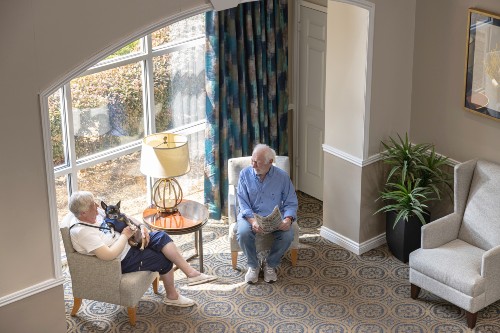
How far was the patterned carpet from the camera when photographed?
629 centimetres

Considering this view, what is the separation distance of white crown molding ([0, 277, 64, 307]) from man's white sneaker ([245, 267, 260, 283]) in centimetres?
184

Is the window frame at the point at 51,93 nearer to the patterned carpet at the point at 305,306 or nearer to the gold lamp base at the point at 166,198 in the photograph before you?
the patterned carpet at the point at 305,306

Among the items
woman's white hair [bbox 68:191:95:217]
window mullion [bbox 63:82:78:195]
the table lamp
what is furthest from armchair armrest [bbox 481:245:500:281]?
window mullion [bbox 63:82:78:195]

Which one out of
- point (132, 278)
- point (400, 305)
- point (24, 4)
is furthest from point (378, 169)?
point (24, 4)

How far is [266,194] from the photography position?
6879mm

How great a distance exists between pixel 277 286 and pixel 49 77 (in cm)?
Result: 279

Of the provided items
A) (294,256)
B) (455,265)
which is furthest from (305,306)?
(455,265)

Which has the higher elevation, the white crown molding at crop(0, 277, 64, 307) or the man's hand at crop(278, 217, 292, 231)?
the man's hand at crop(278, 217, 292, 231)

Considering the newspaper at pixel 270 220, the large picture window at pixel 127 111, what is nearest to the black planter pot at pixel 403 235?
the newspaper at pixel 270 220

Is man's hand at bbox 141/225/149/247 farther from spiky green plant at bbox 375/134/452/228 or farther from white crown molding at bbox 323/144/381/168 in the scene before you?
spiky green plant at bbox 375/134/452/228

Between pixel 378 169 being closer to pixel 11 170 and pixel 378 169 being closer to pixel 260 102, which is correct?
pixel 260 102

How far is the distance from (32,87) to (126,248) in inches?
68.8

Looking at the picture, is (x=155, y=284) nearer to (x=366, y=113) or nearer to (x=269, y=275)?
(x=269, y=275)

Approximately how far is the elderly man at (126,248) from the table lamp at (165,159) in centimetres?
45
